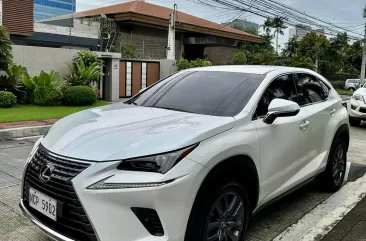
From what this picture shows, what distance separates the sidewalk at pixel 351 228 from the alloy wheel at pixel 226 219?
39.6 inches

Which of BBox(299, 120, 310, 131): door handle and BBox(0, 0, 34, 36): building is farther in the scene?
BBox(0, 0, 34, 36): building

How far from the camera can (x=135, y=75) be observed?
16.4 m

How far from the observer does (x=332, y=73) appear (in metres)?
38.8

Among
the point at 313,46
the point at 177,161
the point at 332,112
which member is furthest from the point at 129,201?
the point at 313,46

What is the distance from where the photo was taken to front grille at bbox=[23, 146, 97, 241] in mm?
2363

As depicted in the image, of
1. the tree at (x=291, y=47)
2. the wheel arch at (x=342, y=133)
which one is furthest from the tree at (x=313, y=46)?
the wheel arch at (x=342, y=133)

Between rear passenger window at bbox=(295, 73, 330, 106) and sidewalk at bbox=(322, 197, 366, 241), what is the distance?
128cm

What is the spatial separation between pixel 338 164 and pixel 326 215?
1077 mm

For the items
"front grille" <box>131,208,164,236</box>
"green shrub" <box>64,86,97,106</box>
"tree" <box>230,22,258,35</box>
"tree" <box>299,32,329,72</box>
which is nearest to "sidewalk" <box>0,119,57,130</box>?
"green shrub" <box>64,86,97,106</box>

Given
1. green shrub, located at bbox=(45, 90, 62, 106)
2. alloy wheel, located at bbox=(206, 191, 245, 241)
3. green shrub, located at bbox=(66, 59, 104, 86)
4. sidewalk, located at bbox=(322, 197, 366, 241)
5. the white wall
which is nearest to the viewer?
alloy wheel, located at bbox=(206, 191, 245, 241)

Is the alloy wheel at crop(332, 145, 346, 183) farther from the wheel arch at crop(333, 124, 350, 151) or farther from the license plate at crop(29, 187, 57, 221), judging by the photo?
the license plate at crop(29, 187, 57, 221)

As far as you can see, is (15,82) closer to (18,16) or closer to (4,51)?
(4,51)

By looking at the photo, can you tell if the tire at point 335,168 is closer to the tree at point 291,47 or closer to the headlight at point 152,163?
the headlight at point 152,163

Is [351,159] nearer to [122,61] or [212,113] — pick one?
[212,113]
